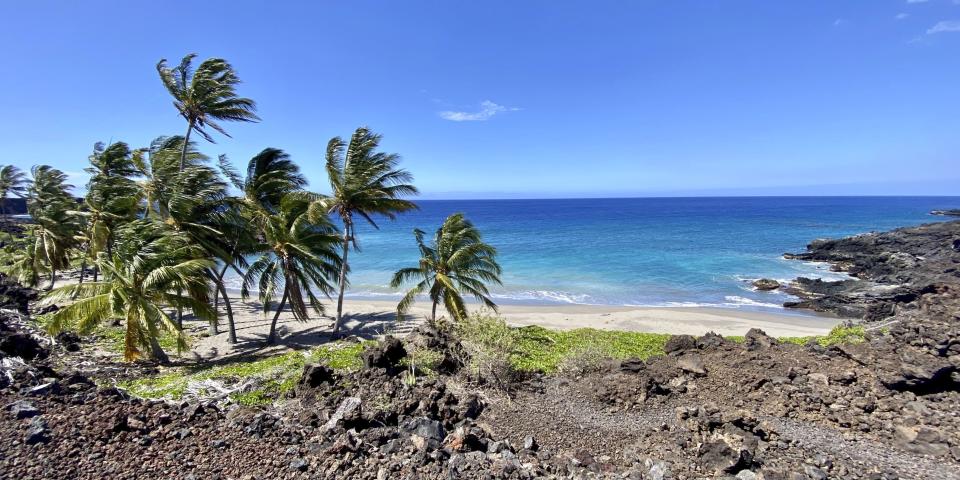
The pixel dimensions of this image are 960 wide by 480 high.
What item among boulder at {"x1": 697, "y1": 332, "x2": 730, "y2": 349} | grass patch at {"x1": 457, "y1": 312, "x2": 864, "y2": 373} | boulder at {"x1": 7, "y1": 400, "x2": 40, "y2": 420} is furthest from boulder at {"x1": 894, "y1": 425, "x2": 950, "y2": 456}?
boulder at {"x1": 7, "y1": 400, "x2": 40, "y2": 420}

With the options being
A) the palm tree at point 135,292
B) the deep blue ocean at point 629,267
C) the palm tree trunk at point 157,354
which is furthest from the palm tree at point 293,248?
the deep blue ocean at point 629,267

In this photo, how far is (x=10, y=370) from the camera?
809 centimetres

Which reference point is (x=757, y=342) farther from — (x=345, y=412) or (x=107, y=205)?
(x=107, y=205)

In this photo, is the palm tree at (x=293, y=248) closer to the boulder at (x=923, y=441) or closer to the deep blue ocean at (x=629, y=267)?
the deep blue ocean at (x=629, y=267)

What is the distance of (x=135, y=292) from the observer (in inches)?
469

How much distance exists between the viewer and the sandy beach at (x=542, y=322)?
1809cm

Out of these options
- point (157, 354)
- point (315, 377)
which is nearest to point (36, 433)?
point (315, 377)

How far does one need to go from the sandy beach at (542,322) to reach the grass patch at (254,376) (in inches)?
144

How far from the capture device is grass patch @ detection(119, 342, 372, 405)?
9.45 m

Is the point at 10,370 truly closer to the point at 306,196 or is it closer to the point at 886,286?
the point at 306,196

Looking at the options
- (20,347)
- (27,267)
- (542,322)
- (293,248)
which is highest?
(293,248)

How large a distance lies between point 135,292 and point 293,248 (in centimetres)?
501

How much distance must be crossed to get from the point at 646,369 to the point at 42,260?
1425 inches

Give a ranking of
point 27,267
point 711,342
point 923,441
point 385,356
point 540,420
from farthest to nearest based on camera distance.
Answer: point 27,267
point 711,342
point 385,356
point 540,420
point 923,441
